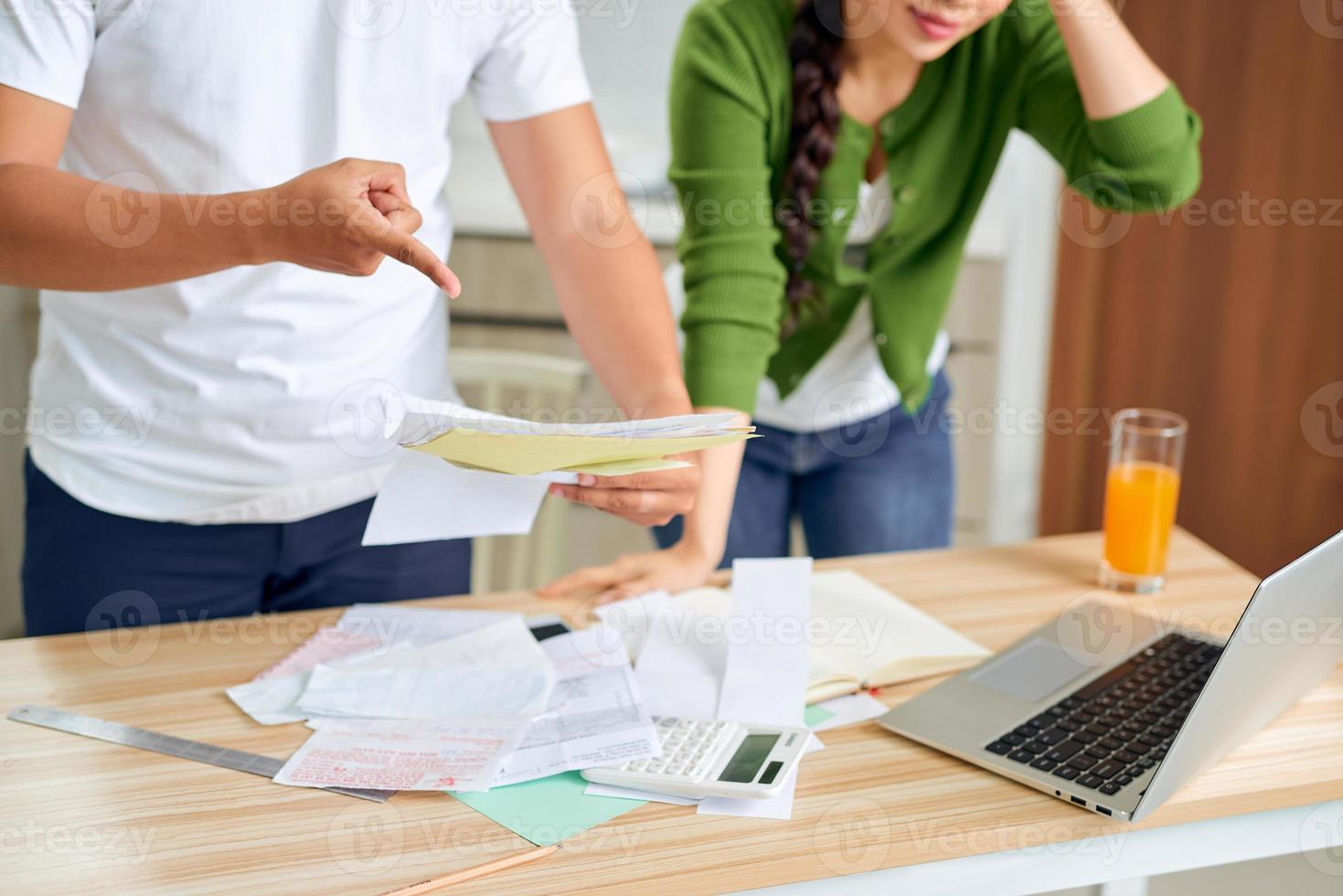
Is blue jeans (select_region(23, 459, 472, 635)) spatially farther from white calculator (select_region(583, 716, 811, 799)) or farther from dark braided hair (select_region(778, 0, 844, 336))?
dark braided hair (select_region(778, 0, 844, 336))

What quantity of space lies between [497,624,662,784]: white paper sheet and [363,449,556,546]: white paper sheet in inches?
5.6

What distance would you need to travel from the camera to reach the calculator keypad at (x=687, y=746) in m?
0.84

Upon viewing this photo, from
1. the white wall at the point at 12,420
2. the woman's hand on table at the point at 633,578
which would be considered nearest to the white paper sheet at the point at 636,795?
the woman's hand on table at the point at 633,578

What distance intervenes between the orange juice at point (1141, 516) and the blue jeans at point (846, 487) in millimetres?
296

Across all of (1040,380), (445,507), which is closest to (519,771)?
(445,507)

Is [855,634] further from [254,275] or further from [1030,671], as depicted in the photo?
[254,275]

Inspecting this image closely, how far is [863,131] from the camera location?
1.36m

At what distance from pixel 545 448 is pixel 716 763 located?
0.25 metres

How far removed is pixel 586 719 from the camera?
0.91m

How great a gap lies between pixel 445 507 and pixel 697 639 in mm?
274

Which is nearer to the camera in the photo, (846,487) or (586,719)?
(586,719)

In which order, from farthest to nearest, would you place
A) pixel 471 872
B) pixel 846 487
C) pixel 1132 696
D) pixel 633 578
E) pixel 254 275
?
pixel 846 487 < pixel 633 578 < pixel 254 275 < pixel 1132 696 < pixel 471 872

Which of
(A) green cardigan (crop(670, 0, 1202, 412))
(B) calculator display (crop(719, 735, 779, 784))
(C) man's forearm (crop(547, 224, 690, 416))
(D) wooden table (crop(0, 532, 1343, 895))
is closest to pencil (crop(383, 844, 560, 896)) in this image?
(D) wooden table (crop(0, 532, 1343, 895))

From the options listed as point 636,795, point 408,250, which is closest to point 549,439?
point 408,250
